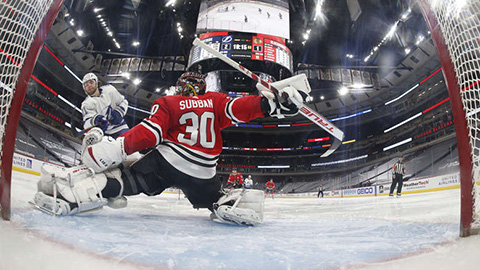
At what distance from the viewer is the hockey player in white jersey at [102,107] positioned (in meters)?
1.98

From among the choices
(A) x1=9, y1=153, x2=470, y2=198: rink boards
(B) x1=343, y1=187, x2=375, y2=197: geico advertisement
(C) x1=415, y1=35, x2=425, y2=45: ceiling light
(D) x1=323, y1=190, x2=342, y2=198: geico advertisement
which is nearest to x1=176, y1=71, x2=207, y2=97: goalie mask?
(A) x1=9, y1=153, x2=470, y2=198: rink boards

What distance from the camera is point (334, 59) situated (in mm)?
10047

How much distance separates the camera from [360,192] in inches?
395

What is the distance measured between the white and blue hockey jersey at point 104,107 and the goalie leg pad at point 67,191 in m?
0.70

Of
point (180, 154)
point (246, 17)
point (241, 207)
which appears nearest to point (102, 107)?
point (180, 154)

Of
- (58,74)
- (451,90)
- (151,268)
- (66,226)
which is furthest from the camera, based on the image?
(58,74)

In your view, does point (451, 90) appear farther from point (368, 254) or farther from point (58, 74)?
point (58, 74)

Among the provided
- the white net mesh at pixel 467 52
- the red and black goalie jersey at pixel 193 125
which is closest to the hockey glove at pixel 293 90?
the red and black goalie jersey at pixel 193 125

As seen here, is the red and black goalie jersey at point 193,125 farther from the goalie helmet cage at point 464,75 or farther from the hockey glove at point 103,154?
the goalie helmet cage at point 464,75

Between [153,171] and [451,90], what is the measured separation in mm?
1389

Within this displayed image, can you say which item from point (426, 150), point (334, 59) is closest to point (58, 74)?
point (334, 59)

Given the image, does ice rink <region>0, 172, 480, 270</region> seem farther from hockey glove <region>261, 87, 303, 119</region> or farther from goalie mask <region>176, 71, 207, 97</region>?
goalie mask <region>176, 71, 207, 97</region>

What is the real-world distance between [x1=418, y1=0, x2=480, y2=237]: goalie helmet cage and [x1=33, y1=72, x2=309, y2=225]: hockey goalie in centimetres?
57

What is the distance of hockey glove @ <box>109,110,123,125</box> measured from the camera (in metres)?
2.20
